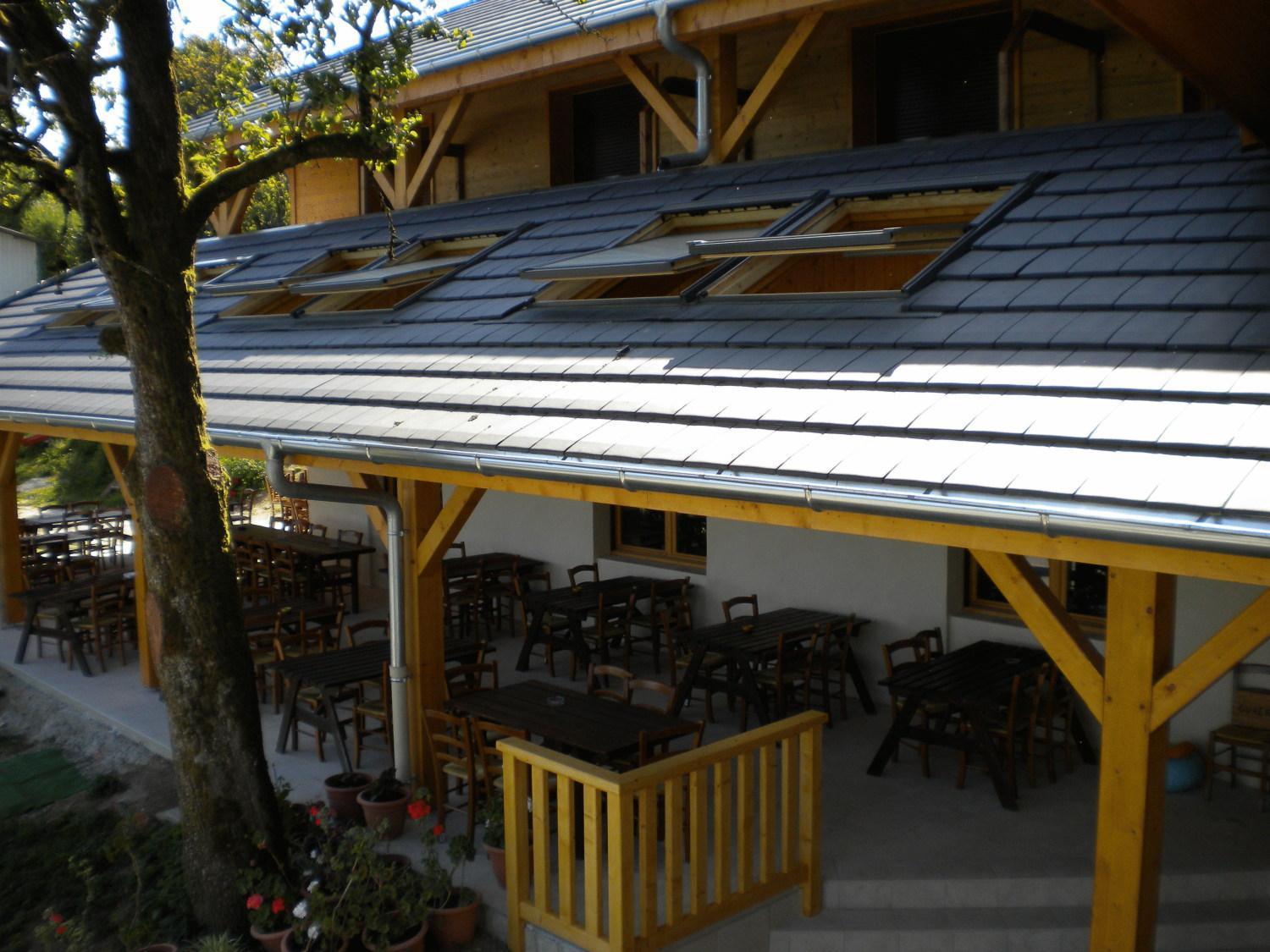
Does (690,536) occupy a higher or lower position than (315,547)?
higher

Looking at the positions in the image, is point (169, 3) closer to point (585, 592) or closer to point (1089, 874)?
point (585, 592)

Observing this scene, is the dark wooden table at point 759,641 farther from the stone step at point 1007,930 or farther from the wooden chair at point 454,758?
the stone step at point 1007,930

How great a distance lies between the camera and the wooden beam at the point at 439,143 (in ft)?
37.7

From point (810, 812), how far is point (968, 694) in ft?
4.70

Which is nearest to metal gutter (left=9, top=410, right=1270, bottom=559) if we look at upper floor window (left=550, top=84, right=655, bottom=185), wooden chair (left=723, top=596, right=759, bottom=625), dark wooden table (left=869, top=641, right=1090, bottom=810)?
dark wooden table (left=869, top=641, right=1090, bottom=810)

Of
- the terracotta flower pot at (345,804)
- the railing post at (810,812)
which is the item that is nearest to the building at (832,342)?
the terracotta flower pot at (345,804)

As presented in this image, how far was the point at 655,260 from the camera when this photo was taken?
7.18 m

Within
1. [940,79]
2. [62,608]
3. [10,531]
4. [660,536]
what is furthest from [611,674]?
[10,531]

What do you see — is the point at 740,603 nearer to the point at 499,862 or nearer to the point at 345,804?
the point at 345,804

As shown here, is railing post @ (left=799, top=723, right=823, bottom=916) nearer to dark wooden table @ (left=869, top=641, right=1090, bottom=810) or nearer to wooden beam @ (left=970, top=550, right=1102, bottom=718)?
dark wooden table @ (left=869, top=641, right=1090, bottom=810)

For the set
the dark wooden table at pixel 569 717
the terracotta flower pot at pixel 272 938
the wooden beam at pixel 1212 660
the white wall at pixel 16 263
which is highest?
the white wall at pixel 16 263

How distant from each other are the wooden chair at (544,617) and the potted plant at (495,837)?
3.43 meters

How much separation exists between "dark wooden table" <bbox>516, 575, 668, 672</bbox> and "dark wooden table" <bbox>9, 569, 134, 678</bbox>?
13.7ft

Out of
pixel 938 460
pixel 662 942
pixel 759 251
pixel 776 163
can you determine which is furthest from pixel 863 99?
pixel 662 942
